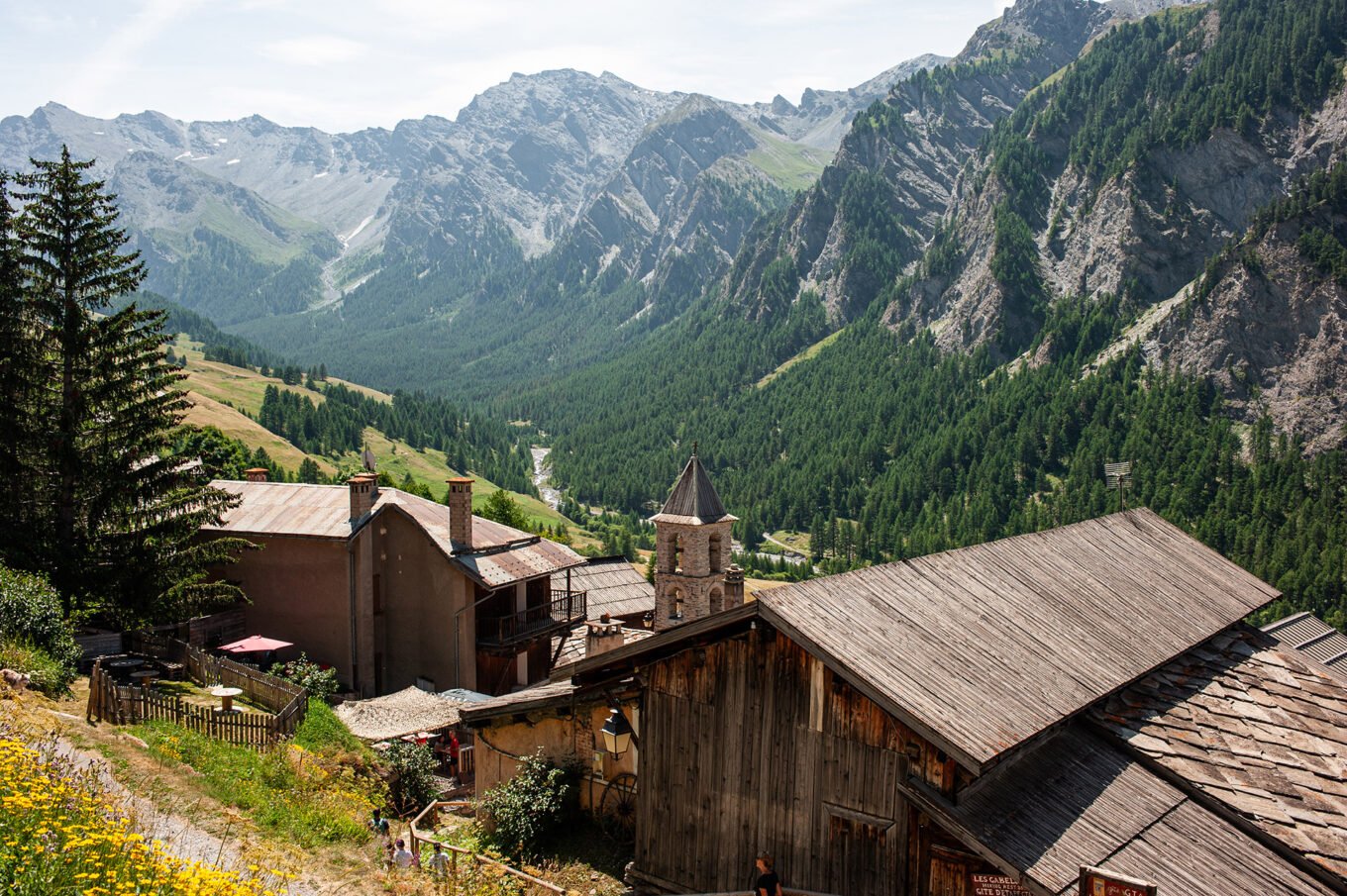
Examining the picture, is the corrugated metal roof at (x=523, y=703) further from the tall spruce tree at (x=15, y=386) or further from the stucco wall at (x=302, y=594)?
the stucco wall at (x=302, y=594)

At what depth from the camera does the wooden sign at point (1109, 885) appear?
12.0m

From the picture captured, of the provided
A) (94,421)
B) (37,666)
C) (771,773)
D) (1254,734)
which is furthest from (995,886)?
(94,421)

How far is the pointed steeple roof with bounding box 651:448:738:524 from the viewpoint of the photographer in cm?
3844

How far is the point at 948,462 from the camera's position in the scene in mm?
177125

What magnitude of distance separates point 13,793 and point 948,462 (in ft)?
573

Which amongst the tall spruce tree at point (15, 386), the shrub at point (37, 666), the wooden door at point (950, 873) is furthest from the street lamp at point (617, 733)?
the tall spruce tree at point (15, 386)

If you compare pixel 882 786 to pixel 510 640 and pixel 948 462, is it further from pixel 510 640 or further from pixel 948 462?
pixel 948 462

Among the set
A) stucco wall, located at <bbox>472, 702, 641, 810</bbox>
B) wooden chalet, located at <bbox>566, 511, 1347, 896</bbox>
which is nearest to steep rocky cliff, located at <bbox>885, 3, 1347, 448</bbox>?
wooden chalet, located at <bbox>566, 511, 1347, 896</bbox>

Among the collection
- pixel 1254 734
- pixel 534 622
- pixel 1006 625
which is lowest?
pixel 534 622

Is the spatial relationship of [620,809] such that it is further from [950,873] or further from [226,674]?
[226,674]

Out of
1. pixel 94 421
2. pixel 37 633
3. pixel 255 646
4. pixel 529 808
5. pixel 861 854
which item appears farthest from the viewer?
pixel 255 646

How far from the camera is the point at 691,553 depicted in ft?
126

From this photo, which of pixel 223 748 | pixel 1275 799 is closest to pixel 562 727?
pixel 223 748

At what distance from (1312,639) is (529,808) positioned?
2312 centimetres
